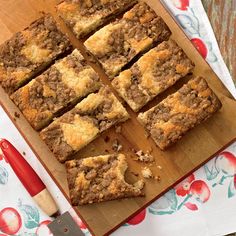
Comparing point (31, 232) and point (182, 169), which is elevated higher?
point (31, 232)

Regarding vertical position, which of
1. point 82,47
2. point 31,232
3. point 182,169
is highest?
point 82,47

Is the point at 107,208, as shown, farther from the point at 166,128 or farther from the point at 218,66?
the point at 218,66

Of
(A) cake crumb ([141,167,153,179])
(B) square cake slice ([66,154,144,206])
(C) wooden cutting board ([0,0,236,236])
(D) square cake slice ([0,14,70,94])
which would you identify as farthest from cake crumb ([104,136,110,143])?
(D) square cake slice ([0,14,70,94])

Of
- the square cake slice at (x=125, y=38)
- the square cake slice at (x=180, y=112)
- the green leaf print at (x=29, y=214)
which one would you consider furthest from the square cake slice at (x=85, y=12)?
the green leaf print at (x=29, y=214)

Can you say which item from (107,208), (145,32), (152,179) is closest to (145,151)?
(152,179)

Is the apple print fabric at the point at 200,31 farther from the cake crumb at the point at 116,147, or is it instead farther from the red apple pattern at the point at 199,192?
the cake crumb at the point at 116,147

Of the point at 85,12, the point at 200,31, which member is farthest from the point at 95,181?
the point at 200,31

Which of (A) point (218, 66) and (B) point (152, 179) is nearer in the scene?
(B) point (152, 179)

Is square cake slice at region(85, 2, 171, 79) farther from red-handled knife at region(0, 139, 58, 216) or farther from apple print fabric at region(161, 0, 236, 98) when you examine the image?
red-handled knife at region(0, 139, 58, 216)

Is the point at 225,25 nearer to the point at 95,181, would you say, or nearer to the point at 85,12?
the point at 85,12
